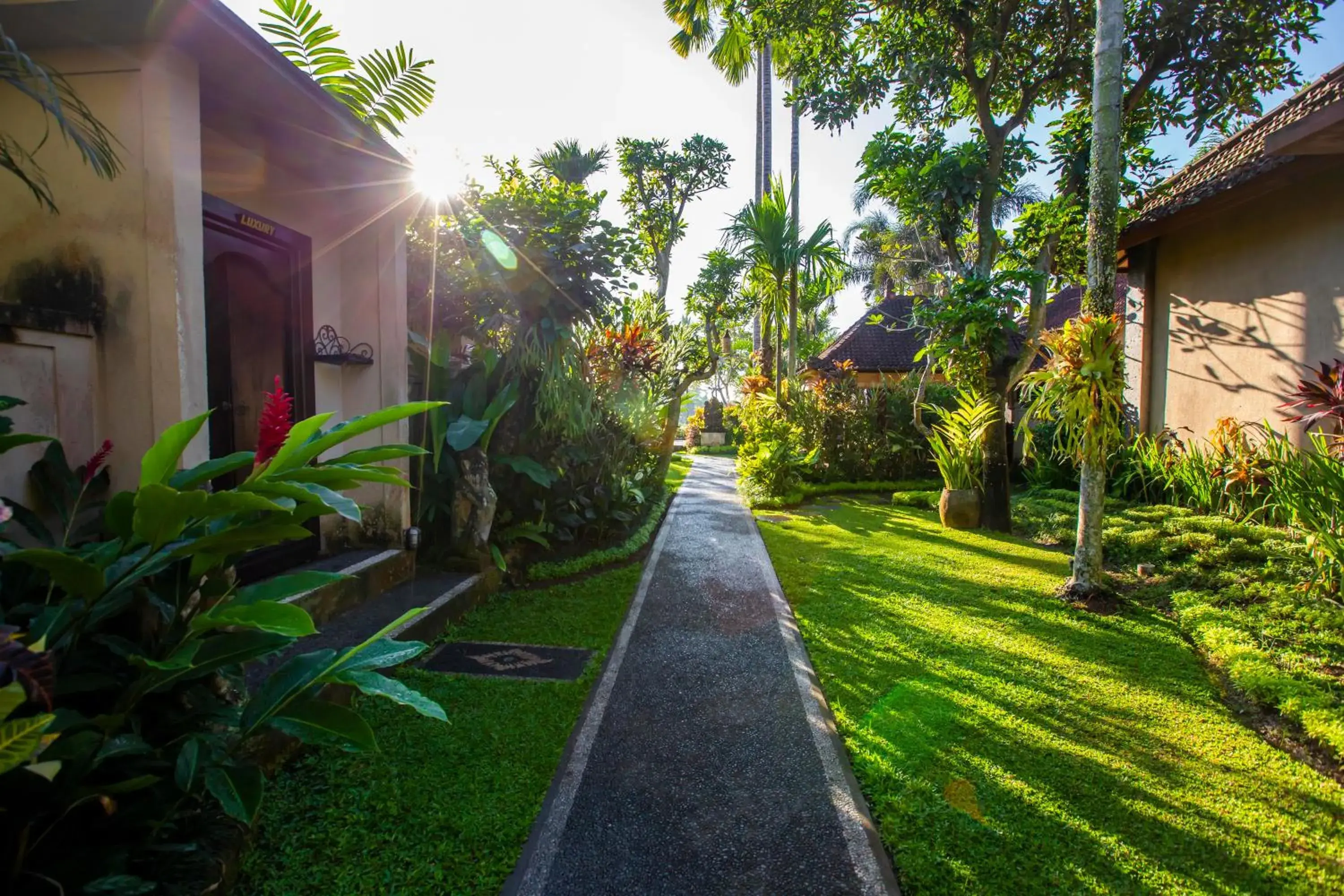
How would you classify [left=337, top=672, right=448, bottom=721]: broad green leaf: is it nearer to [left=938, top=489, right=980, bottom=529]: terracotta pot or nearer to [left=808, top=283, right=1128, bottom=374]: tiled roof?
[left=938, top=489, right=980, bottom=529]: terracotta pot

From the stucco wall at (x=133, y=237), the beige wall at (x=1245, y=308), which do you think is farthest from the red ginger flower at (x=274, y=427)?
the beige wall at (x=1245, y=308)

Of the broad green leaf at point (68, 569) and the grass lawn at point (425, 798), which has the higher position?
the broad green leaf at point (68, 569)

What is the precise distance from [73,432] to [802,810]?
3.68 meters

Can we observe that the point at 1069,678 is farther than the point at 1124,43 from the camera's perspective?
No

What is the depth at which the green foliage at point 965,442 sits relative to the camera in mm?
8656

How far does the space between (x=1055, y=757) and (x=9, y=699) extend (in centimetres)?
373

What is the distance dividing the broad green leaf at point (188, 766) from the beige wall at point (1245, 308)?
10.1 m

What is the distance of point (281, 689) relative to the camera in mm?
1981

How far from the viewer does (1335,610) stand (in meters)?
4.39

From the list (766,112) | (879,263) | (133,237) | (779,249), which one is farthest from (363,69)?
(879,263)

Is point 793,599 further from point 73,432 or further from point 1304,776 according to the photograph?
point 73,432

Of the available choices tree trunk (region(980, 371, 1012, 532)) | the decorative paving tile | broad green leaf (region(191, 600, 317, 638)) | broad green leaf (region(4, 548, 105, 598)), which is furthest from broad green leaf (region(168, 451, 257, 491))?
tree trunk (region(980, 371, 1012, 532))

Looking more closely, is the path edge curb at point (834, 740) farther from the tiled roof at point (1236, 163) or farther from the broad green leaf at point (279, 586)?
the tiled roof at point (1236, 163)

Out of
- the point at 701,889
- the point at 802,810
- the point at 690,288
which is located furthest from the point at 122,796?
the point at 690,288
